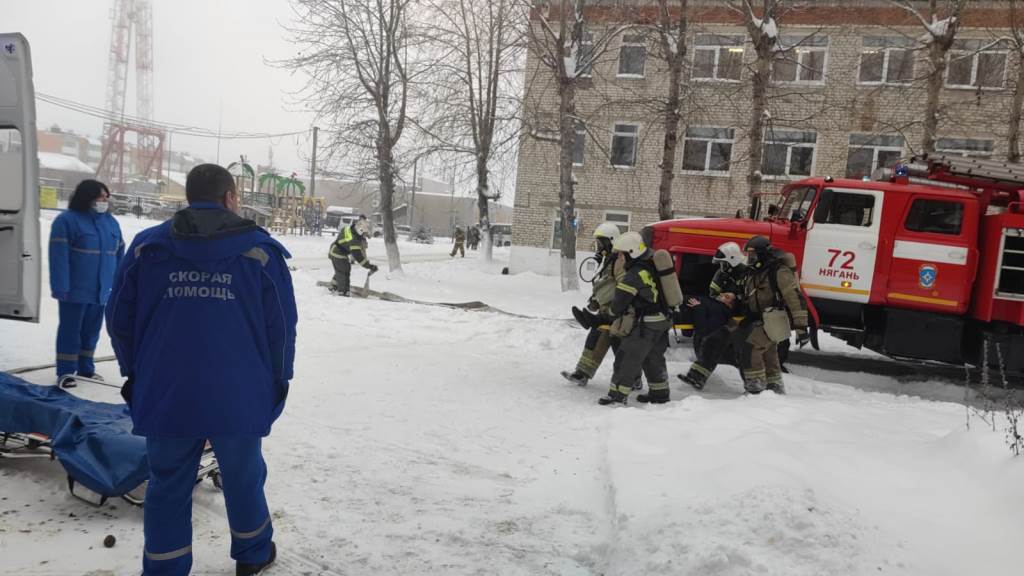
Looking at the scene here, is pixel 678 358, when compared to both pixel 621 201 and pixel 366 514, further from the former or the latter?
pixel 621 201

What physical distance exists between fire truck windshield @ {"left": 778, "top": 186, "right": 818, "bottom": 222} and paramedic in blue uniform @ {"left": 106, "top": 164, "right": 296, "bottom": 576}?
774cm

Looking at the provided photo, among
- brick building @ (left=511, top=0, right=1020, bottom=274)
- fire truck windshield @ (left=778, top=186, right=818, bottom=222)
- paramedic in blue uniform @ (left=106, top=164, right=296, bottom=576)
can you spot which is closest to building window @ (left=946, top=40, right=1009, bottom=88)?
brick building @ (left=511, top=0, right=1020, bottom=274)

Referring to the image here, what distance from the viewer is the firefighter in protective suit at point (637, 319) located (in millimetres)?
6246

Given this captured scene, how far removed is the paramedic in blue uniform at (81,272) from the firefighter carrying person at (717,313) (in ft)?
19.0

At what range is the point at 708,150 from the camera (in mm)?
23156

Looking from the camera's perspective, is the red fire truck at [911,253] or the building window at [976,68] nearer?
the red fire truck at [911,253]

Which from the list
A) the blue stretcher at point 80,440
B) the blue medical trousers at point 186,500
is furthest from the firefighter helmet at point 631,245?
the blue medical trousers at point 186,500

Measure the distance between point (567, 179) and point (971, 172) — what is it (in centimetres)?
862

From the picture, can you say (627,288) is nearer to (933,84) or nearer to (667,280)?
(667,280)

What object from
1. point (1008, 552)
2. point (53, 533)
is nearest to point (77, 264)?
point (53, 533)

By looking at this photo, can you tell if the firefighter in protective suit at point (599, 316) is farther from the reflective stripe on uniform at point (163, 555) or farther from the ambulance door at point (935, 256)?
the reflective stripe on uniform at point (163, 555)

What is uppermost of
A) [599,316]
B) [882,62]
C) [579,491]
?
[882,62]

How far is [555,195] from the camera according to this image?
24.1 meters

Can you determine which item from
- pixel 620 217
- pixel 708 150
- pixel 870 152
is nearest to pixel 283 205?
pixel 620 217
